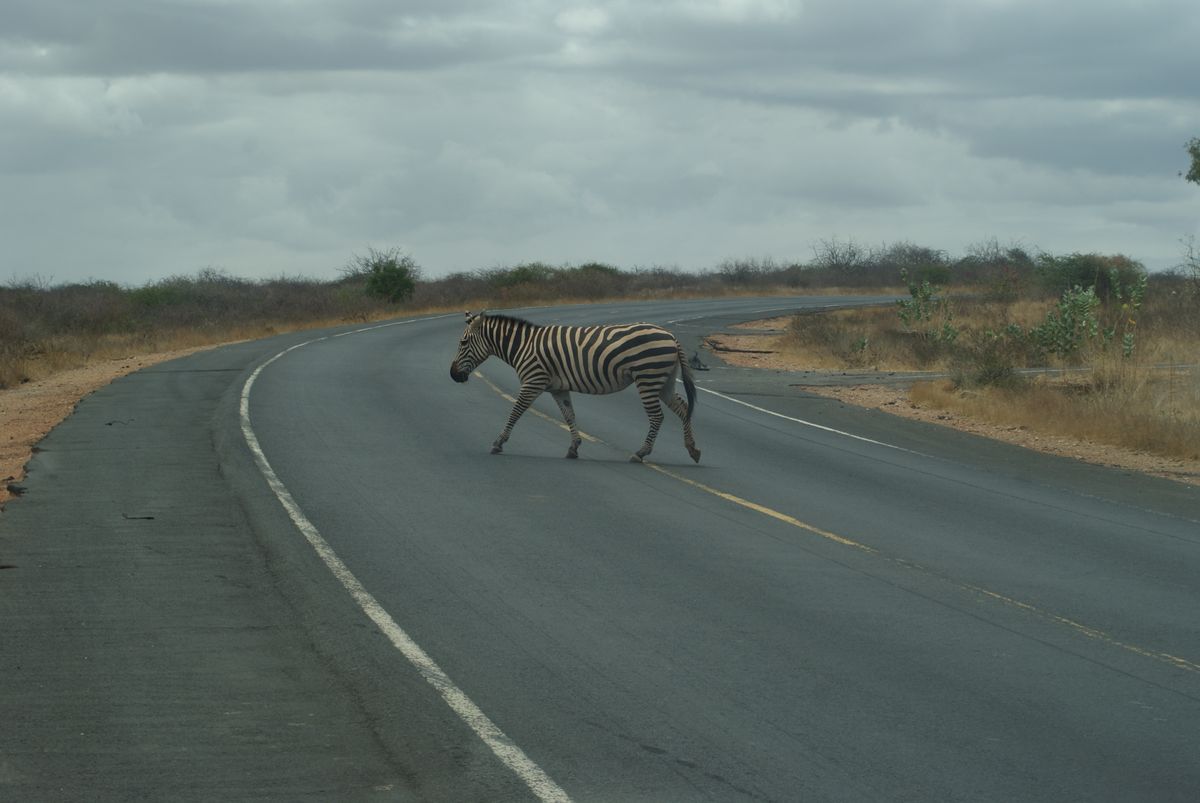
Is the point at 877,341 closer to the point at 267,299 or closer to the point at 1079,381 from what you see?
the point at 1079,381

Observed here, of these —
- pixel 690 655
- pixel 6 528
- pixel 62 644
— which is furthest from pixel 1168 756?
pixel 6 528

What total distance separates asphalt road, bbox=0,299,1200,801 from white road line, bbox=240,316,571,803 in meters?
0.03

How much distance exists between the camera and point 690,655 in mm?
8305

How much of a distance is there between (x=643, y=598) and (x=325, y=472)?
674 cm

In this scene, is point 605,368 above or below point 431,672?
above

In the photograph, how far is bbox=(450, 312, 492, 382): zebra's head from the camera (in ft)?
62.7

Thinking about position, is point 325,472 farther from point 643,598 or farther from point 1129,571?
point 1129,571

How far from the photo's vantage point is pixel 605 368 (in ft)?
58.1

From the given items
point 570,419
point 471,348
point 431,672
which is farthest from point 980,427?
point 431,672

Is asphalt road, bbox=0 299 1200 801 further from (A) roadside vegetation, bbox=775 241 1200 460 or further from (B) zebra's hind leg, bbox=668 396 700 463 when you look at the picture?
(A) roadside vegetation, bbox=775 241 1200 460

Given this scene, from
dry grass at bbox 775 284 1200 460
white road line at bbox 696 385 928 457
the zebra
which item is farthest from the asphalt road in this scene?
dry grass at bbox 775 284 1200 460

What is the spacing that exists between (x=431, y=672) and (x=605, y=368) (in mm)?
10151

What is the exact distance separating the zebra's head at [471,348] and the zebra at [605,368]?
0.93 m

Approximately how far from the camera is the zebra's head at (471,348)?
62.7 feet
